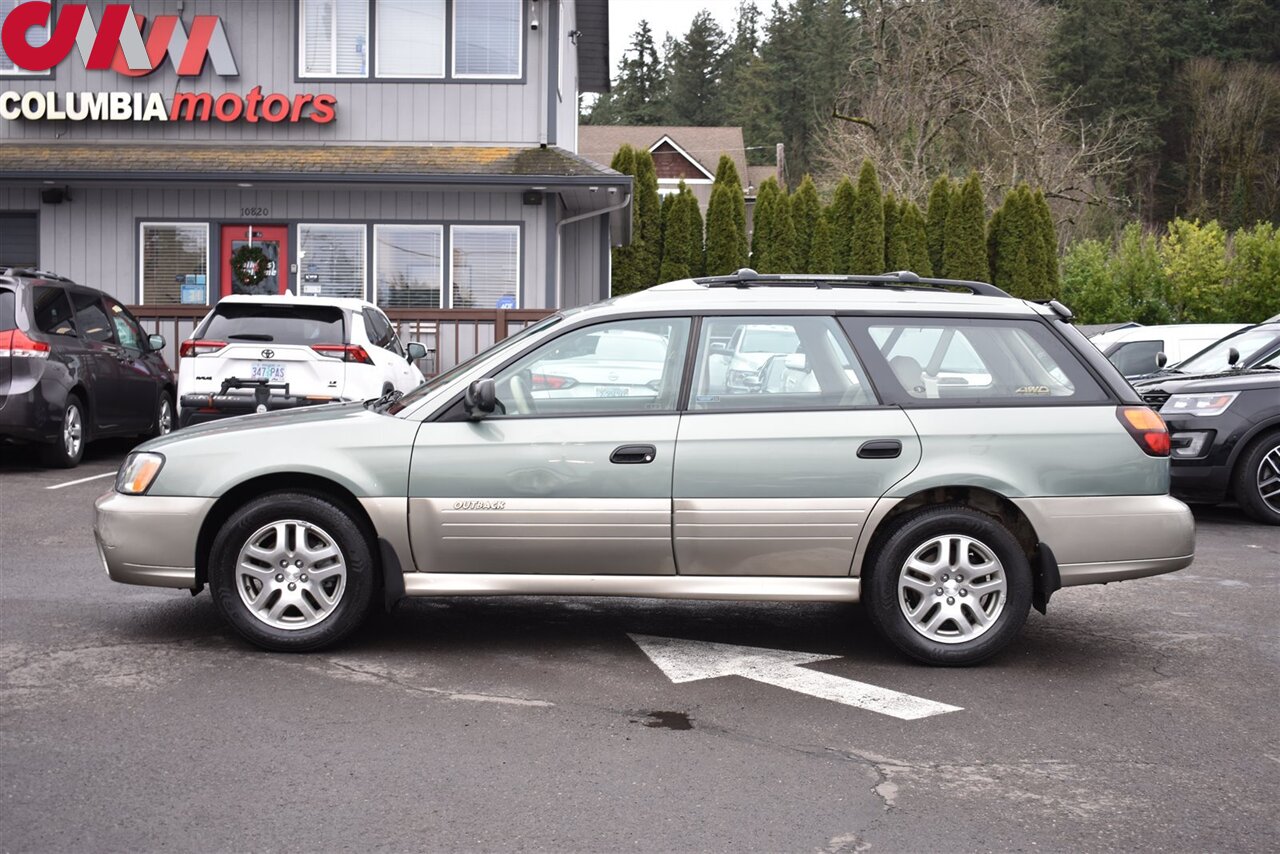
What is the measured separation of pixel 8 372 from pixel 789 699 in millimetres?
9198

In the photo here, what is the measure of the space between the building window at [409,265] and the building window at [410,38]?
7.55 feet

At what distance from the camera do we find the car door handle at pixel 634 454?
5.99 m

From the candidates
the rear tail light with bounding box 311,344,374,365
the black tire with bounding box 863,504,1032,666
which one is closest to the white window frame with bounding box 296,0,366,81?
the rear tail light with bounding box 311,344,374,365

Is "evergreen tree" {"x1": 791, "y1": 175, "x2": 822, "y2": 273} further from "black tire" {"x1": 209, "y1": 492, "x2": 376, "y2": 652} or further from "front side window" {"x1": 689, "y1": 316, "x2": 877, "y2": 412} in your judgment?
"black tire" {"x1": 209, "y1": 492, "x2": 376, "y2": 652}

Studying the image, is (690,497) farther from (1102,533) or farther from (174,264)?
(174,264)

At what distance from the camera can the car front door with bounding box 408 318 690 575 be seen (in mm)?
5969

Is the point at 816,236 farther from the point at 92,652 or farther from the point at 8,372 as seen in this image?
the point at 92,652

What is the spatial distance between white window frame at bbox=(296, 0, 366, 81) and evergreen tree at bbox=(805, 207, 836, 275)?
9554mm

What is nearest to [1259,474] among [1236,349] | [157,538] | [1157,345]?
[1236,349]

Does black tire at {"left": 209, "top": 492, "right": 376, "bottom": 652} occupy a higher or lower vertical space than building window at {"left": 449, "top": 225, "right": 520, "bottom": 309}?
lower

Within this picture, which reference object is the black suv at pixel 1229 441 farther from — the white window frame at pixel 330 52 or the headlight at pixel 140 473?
the white window frame at pixel 330 52

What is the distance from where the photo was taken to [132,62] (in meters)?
20.0

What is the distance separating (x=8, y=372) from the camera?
12.2m

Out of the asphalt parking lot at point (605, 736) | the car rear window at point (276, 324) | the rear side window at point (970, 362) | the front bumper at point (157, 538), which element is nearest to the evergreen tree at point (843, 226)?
the car rear window at point (276, 324)
